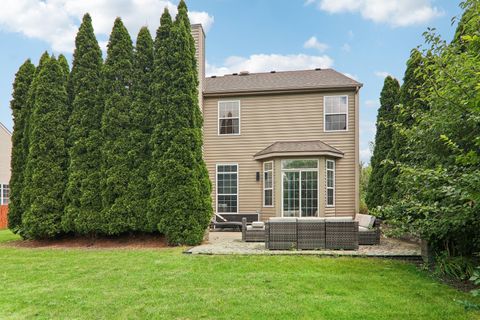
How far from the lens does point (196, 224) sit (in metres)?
8.85

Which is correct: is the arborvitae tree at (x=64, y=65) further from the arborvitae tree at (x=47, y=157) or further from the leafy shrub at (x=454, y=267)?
the leafy shrub at (x=454, y=267)

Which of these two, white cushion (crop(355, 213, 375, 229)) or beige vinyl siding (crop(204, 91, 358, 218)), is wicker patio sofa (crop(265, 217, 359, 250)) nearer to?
white cushion (crop(355, 213, 375, 229))

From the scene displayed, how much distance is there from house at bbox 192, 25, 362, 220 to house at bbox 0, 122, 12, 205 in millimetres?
15733

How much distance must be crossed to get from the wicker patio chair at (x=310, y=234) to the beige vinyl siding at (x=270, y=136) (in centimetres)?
Answer: 481

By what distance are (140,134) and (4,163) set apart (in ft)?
58.6

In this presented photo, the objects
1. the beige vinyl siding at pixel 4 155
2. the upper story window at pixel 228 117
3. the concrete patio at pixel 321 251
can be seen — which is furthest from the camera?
the beige vinyl siding at pixel 4 155

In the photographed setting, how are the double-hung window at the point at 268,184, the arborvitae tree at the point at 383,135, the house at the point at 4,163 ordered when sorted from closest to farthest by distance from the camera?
the arborvitae tree at the point at 383,135 → the double-hung window at the point at 268,184 → the house at the point at 4,163

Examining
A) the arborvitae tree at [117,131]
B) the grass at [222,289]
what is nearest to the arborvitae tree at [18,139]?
the arborvitae tree at [117,131]

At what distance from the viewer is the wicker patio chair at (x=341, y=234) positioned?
7797mm

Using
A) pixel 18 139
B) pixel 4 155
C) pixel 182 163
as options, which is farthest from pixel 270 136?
pixel 4 155

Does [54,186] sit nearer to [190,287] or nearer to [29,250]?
[29,250]

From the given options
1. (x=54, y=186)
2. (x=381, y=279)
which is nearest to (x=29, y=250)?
(x=54, y=186)

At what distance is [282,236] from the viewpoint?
7.94m

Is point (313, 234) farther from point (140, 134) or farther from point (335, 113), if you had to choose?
point (335, 113)
